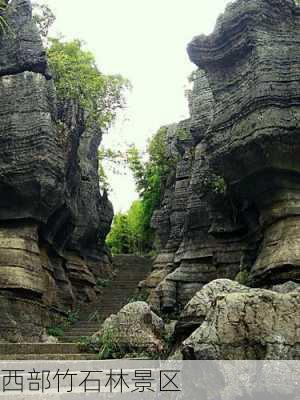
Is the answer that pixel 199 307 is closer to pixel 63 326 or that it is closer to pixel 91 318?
pixel 63 326

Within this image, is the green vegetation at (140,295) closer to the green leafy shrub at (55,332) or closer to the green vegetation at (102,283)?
the green vegetation at (102,283)

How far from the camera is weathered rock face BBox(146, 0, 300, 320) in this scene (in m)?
9.85

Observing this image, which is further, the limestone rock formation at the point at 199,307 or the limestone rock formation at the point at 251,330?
the limestone rock formation at the point at 199,307

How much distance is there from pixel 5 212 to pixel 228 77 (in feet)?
18.5

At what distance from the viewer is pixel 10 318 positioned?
10.9 meters

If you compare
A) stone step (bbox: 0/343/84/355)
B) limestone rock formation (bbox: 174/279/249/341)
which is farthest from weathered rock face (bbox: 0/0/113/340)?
limestone rock formation (bbox: 174/279/249/341)

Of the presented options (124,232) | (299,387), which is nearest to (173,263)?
(299,387)

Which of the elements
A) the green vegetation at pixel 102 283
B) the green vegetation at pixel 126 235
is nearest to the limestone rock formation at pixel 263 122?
the green vegetation at pixel 102 283

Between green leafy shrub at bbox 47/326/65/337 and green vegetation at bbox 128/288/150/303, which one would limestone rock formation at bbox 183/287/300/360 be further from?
green vegetation at bbox 128/288/150/303

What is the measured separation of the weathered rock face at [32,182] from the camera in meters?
11.4

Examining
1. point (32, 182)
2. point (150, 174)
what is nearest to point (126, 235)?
point (150, 174)

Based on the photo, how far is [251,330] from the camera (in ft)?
16.4

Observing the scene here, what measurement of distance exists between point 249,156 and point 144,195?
14.8 meters

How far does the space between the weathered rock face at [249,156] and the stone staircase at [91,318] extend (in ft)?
6.31
